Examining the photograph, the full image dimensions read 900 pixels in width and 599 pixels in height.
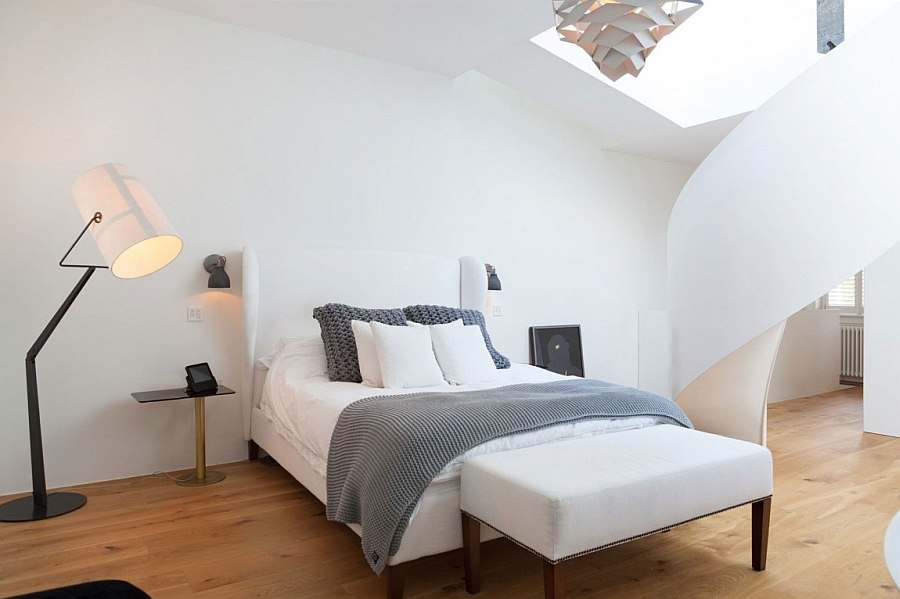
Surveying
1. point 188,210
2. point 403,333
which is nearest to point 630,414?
point 403,333

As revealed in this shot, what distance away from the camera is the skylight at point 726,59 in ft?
15.0

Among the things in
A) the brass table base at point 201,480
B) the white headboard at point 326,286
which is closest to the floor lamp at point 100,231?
the brass table base at point 201,480

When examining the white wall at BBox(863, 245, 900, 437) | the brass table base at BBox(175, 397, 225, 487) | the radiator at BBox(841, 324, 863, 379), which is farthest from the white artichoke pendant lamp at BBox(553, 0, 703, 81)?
the radiator at BBox(841, 324, 863, 379)

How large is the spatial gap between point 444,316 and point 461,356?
0.46 m

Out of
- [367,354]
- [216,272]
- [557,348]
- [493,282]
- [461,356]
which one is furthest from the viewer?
[557,348]

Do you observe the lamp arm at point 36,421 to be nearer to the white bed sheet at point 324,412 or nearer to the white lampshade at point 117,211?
the white lampshade at point 117,211

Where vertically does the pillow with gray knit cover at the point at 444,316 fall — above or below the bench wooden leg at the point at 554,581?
above

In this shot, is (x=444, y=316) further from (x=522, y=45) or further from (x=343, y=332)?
(x=522, y=45)

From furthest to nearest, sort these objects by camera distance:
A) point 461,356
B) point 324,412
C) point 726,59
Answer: point 726,59
point 461,356
point 324,412

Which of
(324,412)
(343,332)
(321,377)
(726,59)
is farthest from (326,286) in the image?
(726,59)

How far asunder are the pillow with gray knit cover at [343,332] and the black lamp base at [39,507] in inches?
54.6

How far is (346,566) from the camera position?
8.02 ft

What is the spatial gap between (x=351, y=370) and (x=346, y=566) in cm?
124

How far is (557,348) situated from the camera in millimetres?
5316
